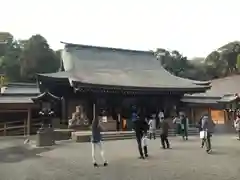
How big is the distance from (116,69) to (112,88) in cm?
690

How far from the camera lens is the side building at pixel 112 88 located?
25.0 meters

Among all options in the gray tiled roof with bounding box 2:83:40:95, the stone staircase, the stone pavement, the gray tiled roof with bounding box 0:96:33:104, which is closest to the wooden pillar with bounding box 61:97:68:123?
the gray tiled roof with bounding box 0:96:33:104

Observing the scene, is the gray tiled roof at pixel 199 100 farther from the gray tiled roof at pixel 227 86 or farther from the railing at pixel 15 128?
the railing at pixel 15 128

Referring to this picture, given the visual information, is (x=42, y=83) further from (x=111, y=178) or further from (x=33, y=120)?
(x=111, y=178)

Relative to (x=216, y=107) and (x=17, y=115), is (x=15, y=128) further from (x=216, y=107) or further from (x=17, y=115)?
(x=216, y=107)

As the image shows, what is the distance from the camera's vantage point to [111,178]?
335 inches

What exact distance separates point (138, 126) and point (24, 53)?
36.5 m

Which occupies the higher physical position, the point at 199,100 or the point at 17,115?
the point at 199,100

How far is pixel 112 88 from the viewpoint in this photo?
24453mm

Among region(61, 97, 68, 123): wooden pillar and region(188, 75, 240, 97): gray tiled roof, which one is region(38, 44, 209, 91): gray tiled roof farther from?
region(188, 75, 240, 97): gray tiled roof

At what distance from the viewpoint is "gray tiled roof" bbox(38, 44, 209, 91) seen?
26484 mm

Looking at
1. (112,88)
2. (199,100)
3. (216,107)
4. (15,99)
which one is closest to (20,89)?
(15,99)

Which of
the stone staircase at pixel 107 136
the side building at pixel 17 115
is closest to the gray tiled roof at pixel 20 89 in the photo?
the side building at pixel 17 115

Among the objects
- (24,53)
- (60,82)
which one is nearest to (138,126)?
(60,82)
